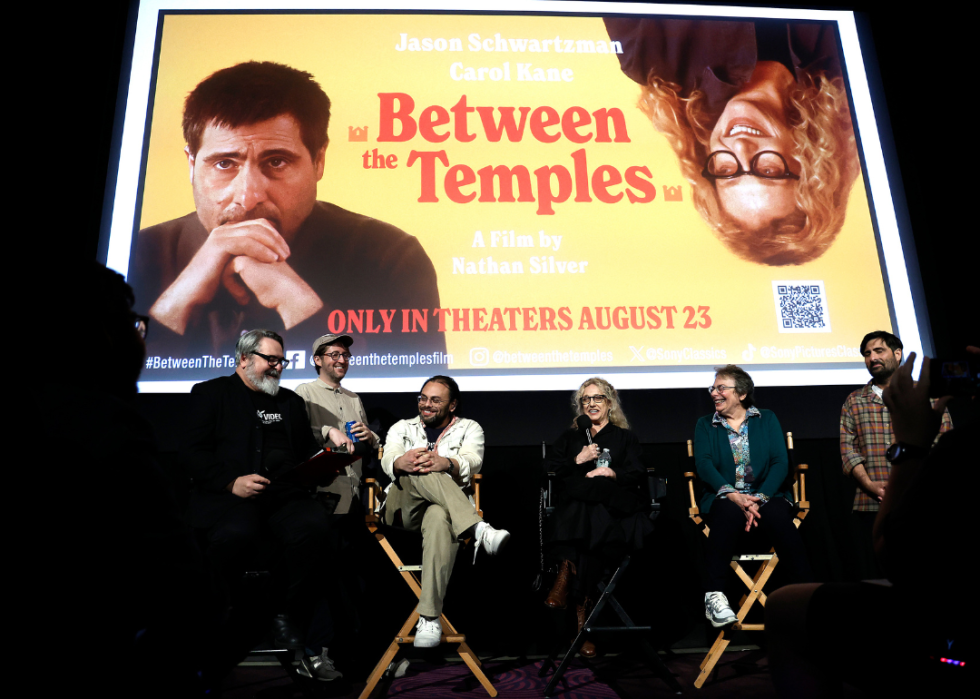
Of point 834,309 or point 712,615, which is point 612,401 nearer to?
point 712,615

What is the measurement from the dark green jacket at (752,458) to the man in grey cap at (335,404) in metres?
1.63

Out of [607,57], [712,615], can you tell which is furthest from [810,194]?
[712,615]

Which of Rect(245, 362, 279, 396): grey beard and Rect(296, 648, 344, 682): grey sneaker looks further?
Rect(245, 362, 279, 396): grey beard

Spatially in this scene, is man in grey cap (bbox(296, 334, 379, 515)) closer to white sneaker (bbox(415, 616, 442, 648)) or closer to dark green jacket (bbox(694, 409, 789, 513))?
white sneaker (bbox(415, 616, 442, 648))

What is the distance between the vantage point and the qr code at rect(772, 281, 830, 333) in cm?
365

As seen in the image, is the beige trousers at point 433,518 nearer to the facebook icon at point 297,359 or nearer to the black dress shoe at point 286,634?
the black dress shoe at point 286,634

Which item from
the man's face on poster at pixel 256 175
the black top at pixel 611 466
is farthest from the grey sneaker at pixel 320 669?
the man's face on poster at pixel 256 175

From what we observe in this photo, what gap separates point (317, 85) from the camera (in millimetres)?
3955

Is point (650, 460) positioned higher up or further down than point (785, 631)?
higher up

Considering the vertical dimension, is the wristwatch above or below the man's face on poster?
below

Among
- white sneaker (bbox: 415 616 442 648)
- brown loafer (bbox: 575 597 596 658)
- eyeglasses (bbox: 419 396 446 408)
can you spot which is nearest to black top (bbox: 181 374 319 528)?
eyeglasses (bbox: 419 396 446 408)

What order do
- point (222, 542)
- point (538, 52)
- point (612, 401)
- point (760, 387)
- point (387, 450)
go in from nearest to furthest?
point (222, 542), point (387, 450), point (612, 401), point (760, 387), point (538, 52)

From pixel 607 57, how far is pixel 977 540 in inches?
155

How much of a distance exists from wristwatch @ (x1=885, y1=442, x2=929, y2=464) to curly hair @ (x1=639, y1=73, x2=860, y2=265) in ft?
9.84
